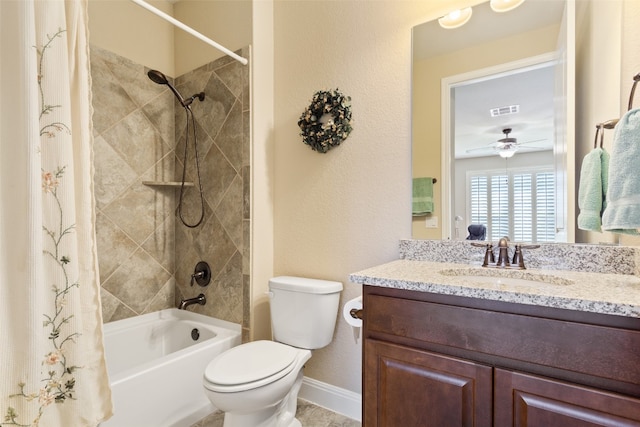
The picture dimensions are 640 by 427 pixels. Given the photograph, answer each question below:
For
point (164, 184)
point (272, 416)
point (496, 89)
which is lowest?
point (272, 416)

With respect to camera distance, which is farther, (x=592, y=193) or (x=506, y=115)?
(x=506, y=115)

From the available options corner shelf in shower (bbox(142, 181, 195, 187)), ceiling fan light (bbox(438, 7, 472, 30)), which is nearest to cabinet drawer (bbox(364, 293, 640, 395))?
ceiling fan light (bbox(438, 7, 472, 30))

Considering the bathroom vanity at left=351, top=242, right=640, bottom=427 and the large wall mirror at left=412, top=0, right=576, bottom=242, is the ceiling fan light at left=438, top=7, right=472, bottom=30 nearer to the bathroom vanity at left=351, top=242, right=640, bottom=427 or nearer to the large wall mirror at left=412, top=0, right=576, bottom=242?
the large wall mirror at left=412, top=0, right=576, bottom=242

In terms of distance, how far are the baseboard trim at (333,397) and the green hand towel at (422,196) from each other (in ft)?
3.52

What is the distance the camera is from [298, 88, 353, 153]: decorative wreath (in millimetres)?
1775

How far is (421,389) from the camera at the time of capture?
1033mm

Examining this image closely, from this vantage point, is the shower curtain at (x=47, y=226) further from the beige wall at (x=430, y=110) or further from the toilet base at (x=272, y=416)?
the beige wall at (x=430, y=110)

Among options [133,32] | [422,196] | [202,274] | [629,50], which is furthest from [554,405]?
[133,32]

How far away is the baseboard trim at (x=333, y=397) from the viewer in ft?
5.85

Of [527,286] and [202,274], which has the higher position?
[527,286]

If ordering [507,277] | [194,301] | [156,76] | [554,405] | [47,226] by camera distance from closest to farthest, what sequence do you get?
[554,405]
[47,226]
[507,277]
[156,76]
[194,301]

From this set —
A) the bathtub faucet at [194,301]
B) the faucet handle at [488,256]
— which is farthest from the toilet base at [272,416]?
the faucet handle at [488,256]

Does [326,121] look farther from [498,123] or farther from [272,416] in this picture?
[272,416]

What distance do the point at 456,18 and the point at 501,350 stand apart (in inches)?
57.6
